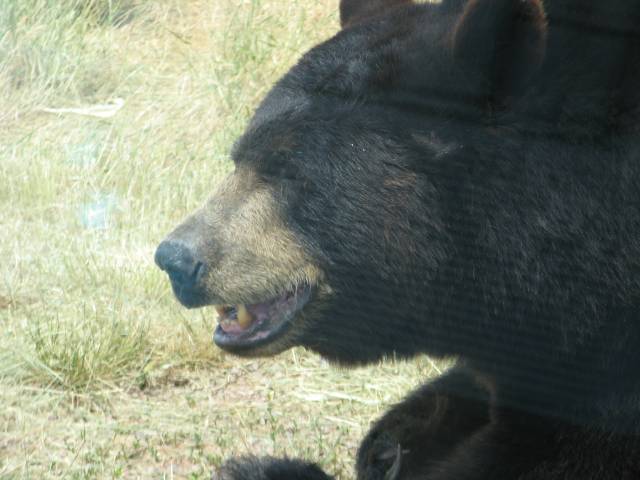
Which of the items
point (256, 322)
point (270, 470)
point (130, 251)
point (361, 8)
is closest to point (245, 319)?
Result: point (256, 322)

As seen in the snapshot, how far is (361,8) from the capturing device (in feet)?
11.7

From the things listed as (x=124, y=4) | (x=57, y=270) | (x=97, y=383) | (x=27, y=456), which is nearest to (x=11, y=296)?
(x=57, y=270)

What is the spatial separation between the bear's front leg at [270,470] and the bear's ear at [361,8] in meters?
1.35

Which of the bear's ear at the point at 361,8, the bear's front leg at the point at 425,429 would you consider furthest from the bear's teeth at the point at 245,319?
the bear's ear at the point at 361,8

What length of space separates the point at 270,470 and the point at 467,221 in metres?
1.12

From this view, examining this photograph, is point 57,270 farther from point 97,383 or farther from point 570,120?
point 570,120

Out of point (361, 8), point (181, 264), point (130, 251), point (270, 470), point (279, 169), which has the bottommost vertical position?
point (130, 251)

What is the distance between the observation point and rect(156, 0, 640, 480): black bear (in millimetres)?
2883

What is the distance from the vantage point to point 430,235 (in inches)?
119

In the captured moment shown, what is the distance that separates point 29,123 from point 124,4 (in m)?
1.57

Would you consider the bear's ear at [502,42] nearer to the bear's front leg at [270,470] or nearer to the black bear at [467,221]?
the black bear at [467,221]

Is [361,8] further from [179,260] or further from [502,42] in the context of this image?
[179,260]

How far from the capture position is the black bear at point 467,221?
2.88 meters

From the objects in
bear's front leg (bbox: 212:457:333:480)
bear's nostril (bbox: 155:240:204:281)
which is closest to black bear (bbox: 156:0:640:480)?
bear's nostril (bbox: 155:240:204:281)
